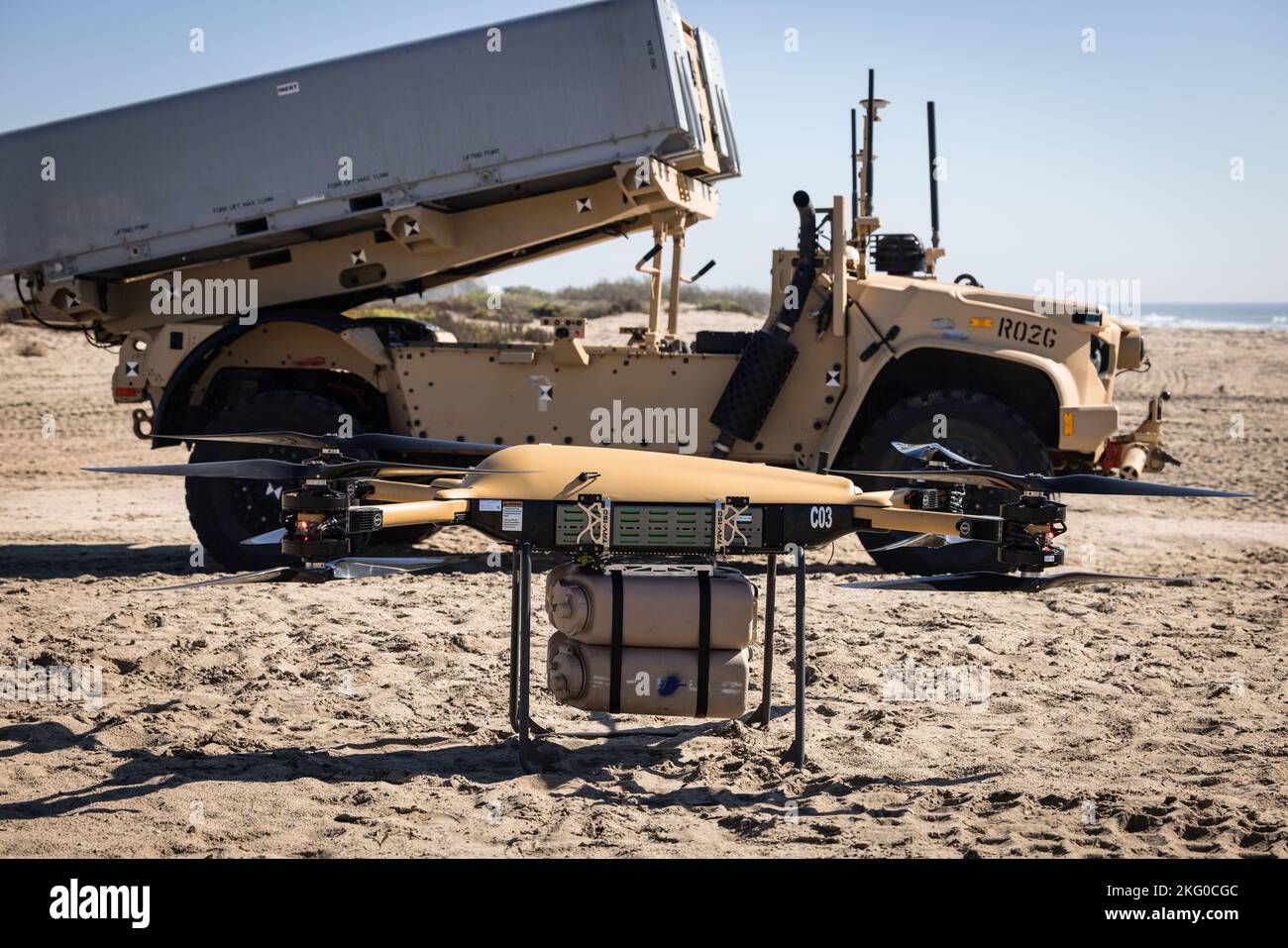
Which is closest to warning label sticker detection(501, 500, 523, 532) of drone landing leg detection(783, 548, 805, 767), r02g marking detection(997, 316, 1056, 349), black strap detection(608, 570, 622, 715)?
black strap detection(608, 570, 622, 715)

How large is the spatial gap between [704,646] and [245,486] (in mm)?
5599

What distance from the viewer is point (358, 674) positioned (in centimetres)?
753

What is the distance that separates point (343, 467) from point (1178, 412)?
20.4 m

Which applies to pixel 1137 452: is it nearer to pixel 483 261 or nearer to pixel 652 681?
pixel 483 261

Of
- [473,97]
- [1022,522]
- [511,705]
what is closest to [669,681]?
[511,705]

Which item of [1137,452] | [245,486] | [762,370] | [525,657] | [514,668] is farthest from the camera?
[1137,452]

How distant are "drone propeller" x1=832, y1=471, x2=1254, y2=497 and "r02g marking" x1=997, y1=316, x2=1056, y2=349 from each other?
13.8 feet

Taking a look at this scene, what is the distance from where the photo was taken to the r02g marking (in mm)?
10094

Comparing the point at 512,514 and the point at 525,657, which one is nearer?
the point at 525,657

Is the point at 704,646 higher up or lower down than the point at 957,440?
lower down

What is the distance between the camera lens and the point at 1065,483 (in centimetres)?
589

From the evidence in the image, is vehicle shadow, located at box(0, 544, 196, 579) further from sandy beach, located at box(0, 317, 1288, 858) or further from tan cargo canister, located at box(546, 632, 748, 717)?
tan cargo canister, located at box(546, 632, 748, 717)

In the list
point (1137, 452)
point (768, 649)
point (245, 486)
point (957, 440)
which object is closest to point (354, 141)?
point (245, 486)

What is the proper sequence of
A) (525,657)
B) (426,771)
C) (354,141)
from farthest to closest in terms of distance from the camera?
(354,141) < (426,771) < (525,657)
